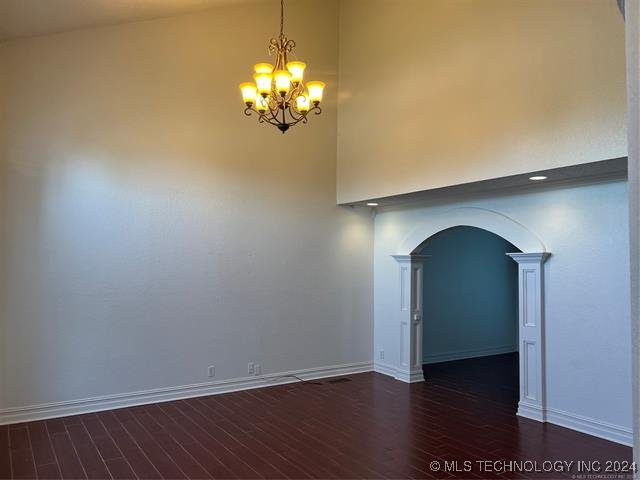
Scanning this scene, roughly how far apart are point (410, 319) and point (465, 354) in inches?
93.9

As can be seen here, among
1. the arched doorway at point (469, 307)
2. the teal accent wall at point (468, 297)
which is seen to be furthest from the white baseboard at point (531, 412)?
the teal accent wall at point (468, 297)

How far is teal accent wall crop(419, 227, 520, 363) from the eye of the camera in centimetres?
827

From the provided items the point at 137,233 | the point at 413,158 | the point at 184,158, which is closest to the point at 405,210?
the point at 413,158

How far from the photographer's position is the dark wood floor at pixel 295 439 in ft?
13.2

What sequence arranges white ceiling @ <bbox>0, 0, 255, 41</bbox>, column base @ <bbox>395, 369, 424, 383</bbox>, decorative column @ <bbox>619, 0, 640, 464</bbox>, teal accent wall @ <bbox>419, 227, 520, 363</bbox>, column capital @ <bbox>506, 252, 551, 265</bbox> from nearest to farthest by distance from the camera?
decorative column @ <bbox>619, 0, 640, 464</bbox>
white ceiling @ <bbox>0, 0, 255, 41</bbox>
column capital @ <bbox>506, 252, 551, 265</bbox>
column base @ <bbox>395, 369, 424, 383</bbox>
teal accent wall @ <bbox>419, 227, 520, 363</bbox>

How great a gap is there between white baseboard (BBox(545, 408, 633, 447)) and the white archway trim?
5.77 ft

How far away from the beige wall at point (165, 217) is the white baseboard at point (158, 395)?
0.08 metres

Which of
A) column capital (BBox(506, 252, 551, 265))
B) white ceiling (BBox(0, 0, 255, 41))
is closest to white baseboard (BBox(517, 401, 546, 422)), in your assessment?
column capital (BBox(506, 252, 551, 265))

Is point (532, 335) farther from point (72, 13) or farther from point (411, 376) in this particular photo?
point (72, 13)

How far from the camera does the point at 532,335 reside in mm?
5332

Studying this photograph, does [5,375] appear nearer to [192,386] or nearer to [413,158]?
[192,386]

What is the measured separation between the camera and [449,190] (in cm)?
573

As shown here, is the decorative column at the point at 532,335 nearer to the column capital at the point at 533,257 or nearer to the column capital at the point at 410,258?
the column capital at the point at 533,257

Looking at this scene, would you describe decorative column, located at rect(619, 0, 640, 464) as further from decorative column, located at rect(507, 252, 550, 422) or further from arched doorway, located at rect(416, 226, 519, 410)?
arched doorway, located at rect(416, 226, 519, 410)
